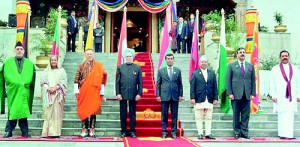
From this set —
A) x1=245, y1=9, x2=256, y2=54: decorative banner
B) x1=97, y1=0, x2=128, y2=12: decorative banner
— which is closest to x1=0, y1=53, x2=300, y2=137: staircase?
x1=245, y1=9, x2=256, y2=54: decorative banner

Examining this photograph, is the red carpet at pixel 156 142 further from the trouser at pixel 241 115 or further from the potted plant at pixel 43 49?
the potted plant at pixel 43 49

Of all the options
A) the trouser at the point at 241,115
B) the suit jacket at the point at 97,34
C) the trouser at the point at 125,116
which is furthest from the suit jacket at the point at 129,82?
the suit jacket at the point at 97,34

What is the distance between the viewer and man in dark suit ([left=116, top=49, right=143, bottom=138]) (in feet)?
25.3

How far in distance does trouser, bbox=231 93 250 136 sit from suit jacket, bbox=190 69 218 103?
1.57ft

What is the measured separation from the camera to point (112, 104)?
30.7ft

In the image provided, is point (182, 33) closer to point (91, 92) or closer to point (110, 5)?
point (110, 5)

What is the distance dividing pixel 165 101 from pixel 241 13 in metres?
12.6

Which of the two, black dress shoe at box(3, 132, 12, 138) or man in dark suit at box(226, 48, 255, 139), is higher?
man in dark suit at box(226, 48, 255, 139)

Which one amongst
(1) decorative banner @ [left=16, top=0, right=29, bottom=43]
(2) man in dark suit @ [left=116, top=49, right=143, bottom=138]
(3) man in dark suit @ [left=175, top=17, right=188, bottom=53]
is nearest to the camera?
(2) man in dark suit @ [left=116, top=49, right=143, bottom=138]

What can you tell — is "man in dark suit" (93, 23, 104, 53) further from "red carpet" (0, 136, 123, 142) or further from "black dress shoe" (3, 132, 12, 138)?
"black dress shoe" (3, 132, 12, 138)

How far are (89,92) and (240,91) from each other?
9.41ft

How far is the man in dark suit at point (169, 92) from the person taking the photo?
7629 millimetres

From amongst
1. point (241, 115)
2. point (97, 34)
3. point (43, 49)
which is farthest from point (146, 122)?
point (97, 34)

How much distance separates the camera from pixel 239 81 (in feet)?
25.6
